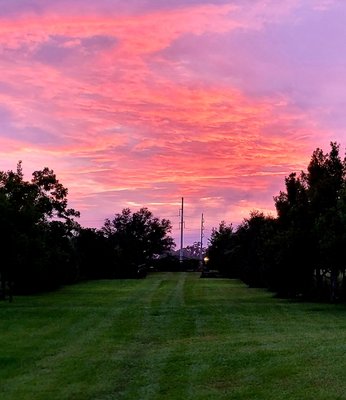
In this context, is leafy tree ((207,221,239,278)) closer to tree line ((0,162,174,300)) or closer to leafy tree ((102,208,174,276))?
tree line ((0,162,174,300))

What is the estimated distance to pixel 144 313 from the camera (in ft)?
94.2

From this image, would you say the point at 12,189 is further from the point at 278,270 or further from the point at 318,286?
the point at 318,286

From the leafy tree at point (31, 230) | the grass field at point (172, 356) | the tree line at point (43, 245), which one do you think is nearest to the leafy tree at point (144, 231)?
the tree line at point (43, 245)

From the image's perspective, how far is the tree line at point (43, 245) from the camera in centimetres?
3579

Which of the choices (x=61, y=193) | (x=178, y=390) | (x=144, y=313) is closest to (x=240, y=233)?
(x=61, y=193)

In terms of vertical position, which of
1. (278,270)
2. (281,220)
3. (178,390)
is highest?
(281,220)

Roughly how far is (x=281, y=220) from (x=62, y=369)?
29759 millimetres

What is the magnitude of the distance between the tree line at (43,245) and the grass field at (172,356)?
8488mm

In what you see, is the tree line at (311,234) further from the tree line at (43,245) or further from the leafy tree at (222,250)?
the leafy tree at (222,250)

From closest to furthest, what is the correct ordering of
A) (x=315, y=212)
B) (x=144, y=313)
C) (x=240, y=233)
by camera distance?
(x=144, y=313) → (x=315, y=212) → (x=240, y=233)

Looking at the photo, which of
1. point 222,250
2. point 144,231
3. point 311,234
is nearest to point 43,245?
point 311,234

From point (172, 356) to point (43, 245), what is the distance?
2368 centimetres

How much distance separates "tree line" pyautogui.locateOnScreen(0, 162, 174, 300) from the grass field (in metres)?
8.49

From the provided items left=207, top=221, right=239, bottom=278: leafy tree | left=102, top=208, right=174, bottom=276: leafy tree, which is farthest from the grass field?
left=102, top=208, right=174, bottom=276: leafy tree
